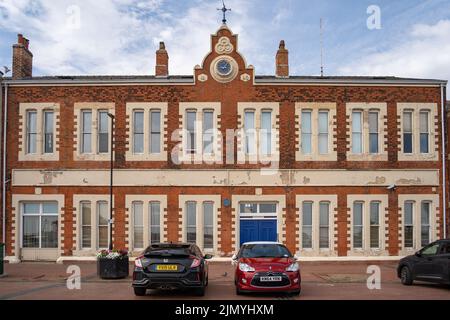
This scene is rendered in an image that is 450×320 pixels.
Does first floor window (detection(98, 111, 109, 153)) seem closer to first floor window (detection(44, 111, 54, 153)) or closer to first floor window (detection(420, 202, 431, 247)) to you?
first floor window (detection(44, 111, 54, 153))

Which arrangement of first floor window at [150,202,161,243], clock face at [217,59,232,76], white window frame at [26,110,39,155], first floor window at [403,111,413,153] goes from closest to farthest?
1. first floor window at [150,202,161,243]
2. clock face at [217,59,232,76]
3. white window frame at [26,110,39,155]
4. first floor window at [403,111,413,153]

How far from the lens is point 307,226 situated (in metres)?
25.2

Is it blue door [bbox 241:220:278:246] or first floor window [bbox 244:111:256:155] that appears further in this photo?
first floor window [bbox 244:111:256:155]

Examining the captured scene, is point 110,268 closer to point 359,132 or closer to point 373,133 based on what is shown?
point 359,132

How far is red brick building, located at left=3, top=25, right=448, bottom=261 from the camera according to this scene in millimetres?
24984

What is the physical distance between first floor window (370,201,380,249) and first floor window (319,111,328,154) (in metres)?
3.49

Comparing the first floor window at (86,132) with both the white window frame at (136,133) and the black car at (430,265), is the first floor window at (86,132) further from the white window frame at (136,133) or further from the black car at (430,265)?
the black car at (430,265)

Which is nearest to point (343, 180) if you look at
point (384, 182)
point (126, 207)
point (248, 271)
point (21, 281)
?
point (384, 182)

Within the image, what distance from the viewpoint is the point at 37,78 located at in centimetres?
2655

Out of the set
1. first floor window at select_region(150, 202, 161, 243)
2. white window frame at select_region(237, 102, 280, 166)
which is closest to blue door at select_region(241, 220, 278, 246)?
white window frame at select_region(237, 102, 280, 166)

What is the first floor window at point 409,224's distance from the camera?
25391 mm

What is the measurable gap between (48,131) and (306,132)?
1257 centimetres

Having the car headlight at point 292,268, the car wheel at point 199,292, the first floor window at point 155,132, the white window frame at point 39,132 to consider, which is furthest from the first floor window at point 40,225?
the car headlight at point 292,268

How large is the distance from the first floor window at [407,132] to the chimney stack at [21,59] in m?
19.5
